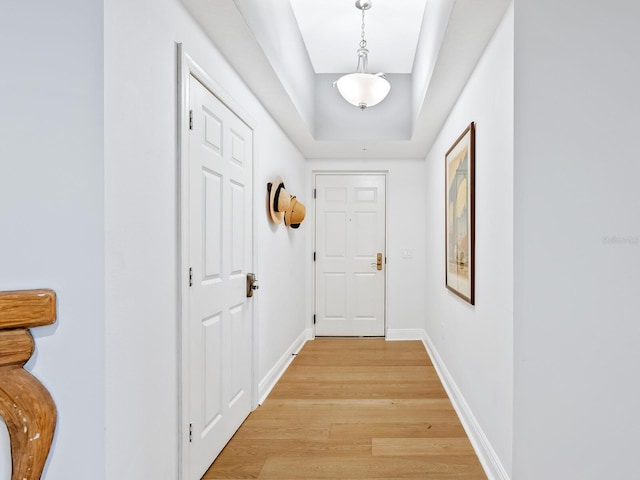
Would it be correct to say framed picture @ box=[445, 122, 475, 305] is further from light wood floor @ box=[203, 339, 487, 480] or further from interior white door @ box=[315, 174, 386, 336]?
interior white door @ box=[315, 174, 386, 336]

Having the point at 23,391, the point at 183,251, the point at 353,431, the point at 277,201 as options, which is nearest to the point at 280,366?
the point at 353,431

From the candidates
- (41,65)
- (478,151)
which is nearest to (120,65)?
(41,65)

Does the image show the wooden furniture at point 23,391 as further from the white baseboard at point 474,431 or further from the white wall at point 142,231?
the white baseboard at point 474,431

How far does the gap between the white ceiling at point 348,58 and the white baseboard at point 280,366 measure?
207 cm

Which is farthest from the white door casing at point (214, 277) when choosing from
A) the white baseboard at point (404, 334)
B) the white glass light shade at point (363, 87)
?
the white baseboard at point (404, 334)

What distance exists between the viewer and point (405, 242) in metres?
4.68

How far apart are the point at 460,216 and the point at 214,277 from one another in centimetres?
167

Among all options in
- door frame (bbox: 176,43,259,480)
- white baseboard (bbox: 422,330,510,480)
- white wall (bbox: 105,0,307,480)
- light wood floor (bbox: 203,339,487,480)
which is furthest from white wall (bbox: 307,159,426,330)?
white wall (bbox: 105,0,307,480)

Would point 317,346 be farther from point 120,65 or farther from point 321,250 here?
point 120,65

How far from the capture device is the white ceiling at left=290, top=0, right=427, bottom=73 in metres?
2.75

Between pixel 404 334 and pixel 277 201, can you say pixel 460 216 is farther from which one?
pixel 404 334

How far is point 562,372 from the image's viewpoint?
163 centimetres

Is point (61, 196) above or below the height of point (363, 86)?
below

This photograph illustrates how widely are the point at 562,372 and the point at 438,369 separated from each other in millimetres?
1978
